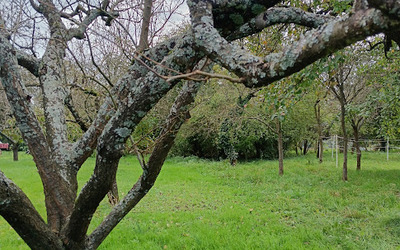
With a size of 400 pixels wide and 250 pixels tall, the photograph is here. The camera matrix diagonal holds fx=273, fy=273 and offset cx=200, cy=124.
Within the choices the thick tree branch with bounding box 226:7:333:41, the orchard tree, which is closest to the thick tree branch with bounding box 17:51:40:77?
the orchard tree

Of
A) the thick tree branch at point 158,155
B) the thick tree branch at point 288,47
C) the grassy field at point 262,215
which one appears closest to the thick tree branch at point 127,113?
the thick tree branch at point 288,47

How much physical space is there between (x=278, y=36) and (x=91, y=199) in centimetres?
370

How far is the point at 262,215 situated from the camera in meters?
6.04

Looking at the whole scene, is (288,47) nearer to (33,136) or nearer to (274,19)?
(274,19)

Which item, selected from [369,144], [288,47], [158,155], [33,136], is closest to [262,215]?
[158,155]

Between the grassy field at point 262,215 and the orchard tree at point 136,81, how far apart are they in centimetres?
257

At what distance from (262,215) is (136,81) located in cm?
508

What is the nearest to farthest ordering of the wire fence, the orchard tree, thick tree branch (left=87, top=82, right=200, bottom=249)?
the orchard tree → thick tree branch (left=87, top=82, right=200, bottom=249) → the wire fence

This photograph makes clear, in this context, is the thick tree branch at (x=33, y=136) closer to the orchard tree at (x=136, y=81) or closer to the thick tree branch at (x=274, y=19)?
the orchard tree at (x=136, y=81)

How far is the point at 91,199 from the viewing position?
7.35 ft

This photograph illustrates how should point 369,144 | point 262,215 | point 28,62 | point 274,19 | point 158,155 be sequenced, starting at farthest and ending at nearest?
point 369,144, point 262,215, point 28,62, point 158,155, point 274,19

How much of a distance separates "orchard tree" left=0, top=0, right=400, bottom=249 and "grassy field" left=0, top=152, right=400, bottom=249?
257 cm

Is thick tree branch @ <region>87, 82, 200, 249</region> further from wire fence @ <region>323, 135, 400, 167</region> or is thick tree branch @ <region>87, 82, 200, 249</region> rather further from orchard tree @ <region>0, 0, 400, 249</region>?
wire fence @ <region>323, 135, 400, 167</region>

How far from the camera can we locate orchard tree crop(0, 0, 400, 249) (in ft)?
3.95
